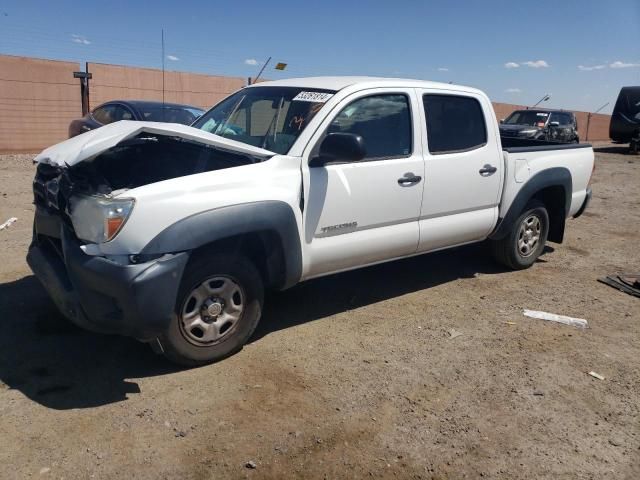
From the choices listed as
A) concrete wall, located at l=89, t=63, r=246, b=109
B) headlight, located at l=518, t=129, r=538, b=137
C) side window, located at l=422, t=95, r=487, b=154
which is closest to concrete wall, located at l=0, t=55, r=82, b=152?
concrete wall, located at l=89, t=63, r=246, b=109

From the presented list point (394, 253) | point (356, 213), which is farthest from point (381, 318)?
point (356, 213)

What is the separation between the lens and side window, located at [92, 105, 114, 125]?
10688 mm

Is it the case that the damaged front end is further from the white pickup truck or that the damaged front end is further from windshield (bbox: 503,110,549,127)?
windshield (bbox: 503,110,549,127)

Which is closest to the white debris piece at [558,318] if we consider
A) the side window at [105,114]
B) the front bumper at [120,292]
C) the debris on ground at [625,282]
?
the debris on ground at [625,282]

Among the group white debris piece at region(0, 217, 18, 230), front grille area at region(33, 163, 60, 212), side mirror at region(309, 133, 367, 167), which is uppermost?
side mirror at region(309, 133, 367, 167)

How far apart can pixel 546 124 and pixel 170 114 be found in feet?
43.9

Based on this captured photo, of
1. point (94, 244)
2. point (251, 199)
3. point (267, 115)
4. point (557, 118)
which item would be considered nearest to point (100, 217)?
point (94, 244)

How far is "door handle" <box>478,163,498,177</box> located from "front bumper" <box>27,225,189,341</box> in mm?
2999

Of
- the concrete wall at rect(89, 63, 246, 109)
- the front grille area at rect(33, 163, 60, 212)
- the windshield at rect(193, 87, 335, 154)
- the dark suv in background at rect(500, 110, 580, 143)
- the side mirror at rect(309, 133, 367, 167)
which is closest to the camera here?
the front grille area at rect(33, 163, 60, 212)

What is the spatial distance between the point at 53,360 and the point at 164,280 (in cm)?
116

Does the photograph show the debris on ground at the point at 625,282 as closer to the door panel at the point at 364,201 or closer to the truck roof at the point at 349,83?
the door panel at the point at 364,201

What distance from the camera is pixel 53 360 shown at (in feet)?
12.3

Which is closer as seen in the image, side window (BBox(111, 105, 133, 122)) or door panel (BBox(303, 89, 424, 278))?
door panel (BBox(303, 89, 424, 278))

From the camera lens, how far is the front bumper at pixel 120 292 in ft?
10.4
